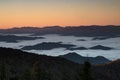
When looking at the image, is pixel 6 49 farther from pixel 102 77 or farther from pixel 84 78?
pixel 84 78

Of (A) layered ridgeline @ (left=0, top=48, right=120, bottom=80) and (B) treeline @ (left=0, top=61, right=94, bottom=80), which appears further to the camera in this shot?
(A) layered ridgeline @ (left=0, top=48, right=120, bottom=80)

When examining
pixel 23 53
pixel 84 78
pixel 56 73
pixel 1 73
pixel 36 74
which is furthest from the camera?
pixel 23 53

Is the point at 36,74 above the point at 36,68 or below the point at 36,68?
below

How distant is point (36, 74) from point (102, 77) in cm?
2845

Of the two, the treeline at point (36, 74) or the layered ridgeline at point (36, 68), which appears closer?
the treeline at point (36, 74)

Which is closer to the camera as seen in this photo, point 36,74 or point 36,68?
point 36,74

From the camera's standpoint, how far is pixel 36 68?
140 ft

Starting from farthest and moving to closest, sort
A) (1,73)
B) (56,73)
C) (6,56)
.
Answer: (6,56)
(56,73)
(1,73)

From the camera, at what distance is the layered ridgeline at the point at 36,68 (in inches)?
1703

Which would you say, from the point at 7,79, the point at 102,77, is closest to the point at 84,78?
the point at 7,79

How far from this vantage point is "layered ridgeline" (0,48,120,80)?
43250 mm

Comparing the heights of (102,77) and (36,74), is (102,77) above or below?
below

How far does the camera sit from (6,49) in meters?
77.3

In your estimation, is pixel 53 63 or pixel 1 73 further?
pixel 53 63
